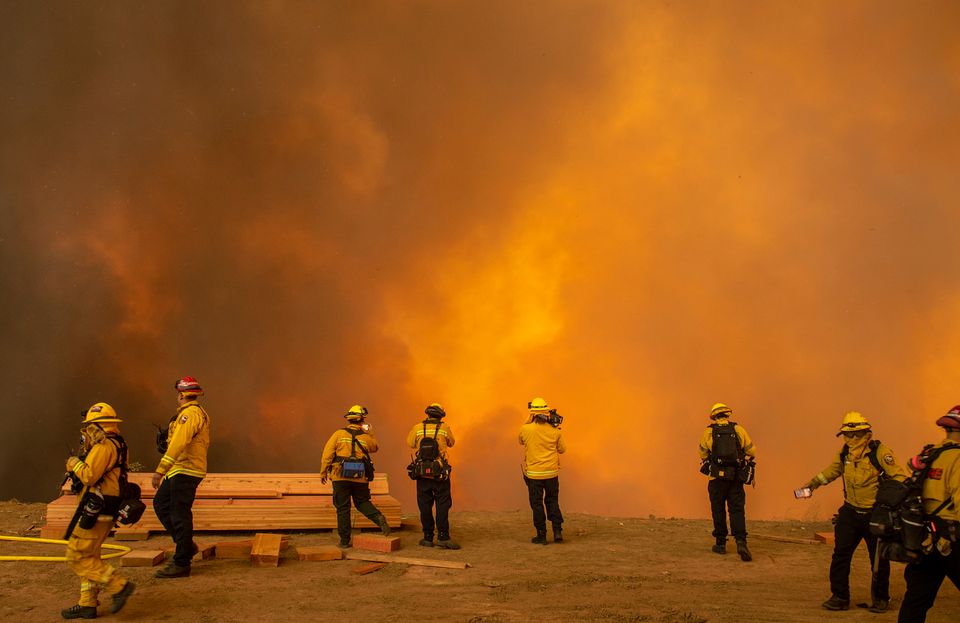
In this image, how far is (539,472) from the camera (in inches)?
480

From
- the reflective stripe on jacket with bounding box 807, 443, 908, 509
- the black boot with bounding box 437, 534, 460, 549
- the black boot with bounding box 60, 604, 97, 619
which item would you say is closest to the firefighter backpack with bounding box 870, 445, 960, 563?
the reflective stripe on jacket with bounding box 807, 443, 908, 509

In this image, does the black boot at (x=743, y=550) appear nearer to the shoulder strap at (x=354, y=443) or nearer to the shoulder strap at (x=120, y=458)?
the shoulder strap at (x=354, y=443)

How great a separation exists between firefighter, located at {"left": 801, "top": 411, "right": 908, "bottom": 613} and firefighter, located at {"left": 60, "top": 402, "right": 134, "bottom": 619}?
7.75 meters

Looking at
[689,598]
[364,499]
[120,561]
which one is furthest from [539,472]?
[120,561]

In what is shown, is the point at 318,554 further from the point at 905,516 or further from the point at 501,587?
the point at 905,516

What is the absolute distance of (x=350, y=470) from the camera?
11234 millimetres

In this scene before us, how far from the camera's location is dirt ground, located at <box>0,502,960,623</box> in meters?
7.89

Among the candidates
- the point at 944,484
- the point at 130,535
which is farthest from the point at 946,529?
the point at 130,535

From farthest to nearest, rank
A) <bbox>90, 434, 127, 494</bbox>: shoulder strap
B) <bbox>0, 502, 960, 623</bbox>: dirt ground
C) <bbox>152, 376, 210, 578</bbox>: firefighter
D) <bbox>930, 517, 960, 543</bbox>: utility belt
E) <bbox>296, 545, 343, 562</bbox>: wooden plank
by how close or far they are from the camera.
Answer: <bbox>296, 545, 343, 562</bbox>: wooden plank < <bbox>152, 376, 210, 578</bbox>: firefighter < <bbox>0, 502, 960, 623</bbox>: dirt ground < <bbox>90, 434, 127, 494</bbox>: shoulder strap < <bbox>930, 517, 960, 543</bbox>: utility belt

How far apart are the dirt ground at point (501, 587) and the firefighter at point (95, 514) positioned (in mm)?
356

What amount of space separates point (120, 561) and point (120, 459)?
9.84 feet

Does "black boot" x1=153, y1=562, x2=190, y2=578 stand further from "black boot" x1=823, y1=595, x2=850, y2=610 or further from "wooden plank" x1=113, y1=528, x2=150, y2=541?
"black boot" x1=823, y1=595, x2=850, y2=610

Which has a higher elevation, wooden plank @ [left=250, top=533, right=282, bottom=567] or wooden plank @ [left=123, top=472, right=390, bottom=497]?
wooden plank @ [left=123, top=472, right=390, bottom=497]

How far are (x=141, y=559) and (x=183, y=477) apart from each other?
1.34 metres
